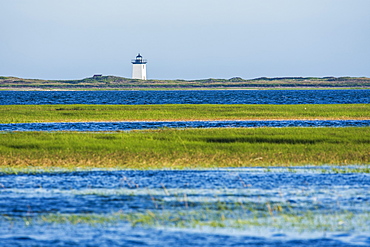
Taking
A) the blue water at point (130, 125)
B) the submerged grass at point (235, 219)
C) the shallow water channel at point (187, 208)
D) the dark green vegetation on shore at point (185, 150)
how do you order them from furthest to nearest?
the blue water at point (130, 125) → the dark green vegetation on shore at point (185, 150) → the submerged grass at point (235, 219) → the shallow water channel at point (187, 208)

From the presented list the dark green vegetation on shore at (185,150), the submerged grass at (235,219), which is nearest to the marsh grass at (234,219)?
the submerged grass at (235,219)

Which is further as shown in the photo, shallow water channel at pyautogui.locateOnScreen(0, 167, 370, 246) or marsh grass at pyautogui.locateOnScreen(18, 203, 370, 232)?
marsh grass at pyautogui.locateOnScreen(18, 203, 370, 232)

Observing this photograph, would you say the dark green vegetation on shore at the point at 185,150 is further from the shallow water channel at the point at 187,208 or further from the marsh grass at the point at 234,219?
the marsh grass at the point at 234,219

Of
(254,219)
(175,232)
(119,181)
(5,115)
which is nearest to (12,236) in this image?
(175,232)

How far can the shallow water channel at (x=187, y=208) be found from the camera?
596 inches

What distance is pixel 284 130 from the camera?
3759 cm

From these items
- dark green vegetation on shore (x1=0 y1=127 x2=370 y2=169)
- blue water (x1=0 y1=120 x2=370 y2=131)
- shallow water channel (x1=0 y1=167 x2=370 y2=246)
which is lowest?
blue water (x1=0 y1=120 x2=370 y2=131)

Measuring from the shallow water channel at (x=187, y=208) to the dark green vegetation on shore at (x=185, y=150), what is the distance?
184 centimetres

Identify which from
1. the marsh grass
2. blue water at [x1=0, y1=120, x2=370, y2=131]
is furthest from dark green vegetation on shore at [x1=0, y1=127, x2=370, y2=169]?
blue water at [x1=0, y1=120, x2=370, y2=131]

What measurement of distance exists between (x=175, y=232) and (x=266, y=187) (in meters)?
6.52

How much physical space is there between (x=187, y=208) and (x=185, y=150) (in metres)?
11.5

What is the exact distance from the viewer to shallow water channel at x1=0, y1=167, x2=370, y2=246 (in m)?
15.1

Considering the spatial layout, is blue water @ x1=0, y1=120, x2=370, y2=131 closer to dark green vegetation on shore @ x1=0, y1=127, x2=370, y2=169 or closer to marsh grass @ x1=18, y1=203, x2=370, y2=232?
dark green vegetation on shore @ x1=0, y1=127, x2=370, y2=169

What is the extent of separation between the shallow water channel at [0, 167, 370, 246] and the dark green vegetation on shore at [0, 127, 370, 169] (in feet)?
6.04
